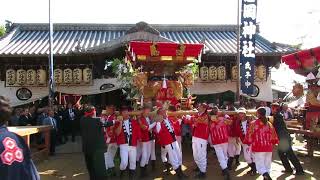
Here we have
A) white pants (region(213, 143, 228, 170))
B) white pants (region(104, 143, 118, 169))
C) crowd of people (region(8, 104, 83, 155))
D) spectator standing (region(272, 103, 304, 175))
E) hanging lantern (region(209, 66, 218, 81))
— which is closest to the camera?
white pants (region(213, 143, 228, 170))

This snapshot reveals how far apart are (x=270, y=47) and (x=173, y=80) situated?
8546 millimetres

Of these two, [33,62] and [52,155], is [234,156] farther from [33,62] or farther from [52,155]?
[33,62]

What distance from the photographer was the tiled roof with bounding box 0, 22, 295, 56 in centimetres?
1705

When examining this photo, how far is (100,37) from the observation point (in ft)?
66.3

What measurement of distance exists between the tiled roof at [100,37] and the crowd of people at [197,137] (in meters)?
6.81

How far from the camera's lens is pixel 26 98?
698 inches

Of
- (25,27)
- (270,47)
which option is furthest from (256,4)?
(25,27)

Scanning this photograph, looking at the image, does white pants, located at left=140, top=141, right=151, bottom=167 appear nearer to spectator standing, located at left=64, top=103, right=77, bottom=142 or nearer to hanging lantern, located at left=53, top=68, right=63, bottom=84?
spectator standing, located at left=64, top=103, right=77, bottom=142

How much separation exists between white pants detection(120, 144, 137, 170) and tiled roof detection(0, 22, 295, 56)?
24.0ft

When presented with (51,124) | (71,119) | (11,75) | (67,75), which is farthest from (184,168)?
(11,75)

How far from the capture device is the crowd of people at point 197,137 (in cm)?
827

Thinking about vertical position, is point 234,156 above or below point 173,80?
below

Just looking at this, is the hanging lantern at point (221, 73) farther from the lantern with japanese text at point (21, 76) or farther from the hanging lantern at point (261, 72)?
the lantern with japanese text at point (21, 76)

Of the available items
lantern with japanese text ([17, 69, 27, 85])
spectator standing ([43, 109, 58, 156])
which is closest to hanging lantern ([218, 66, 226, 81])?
spectator standing ([43, 109, 58, 156])
